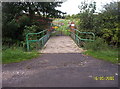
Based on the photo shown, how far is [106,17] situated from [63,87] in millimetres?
6653

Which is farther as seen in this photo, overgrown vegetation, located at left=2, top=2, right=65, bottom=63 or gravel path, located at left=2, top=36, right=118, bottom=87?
overgrown vegetation, located at left=2, top=2, right=65, bottom=63

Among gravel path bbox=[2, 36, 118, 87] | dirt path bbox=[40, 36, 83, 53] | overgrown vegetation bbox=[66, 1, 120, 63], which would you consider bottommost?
gravel path bbox=[2, 36, 118, 87]

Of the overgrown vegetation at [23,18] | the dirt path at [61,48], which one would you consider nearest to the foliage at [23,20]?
the overgrown vegetation at [23,18]

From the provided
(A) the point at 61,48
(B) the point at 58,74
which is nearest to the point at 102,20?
(A) the point at 61,48

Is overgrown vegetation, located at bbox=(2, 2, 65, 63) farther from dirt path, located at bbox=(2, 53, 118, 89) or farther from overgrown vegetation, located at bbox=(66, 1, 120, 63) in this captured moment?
dirt path, located at bbox=(2, 53, 118, 89)

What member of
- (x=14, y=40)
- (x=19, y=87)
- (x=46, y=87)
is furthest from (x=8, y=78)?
(x=14, y=40)

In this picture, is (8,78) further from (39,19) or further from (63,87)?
(39,19)

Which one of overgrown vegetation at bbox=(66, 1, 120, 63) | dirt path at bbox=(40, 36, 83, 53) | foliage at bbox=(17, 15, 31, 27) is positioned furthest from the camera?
foliage at bbox=(17, 15, 31, 27)

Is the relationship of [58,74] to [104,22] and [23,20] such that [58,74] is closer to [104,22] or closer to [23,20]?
[104,22]

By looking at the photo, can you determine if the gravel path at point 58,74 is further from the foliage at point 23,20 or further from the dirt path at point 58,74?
the foliage at point 23,20

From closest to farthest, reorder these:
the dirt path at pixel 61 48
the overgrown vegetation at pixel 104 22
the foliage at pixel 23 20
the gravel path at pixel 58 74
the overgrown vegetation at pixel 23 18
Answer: the gravel path at pixel 58 74, the dirt path at pixel 61 48, the overgrown vegetation at pixel 104 22, the overgrown vegetation at pixel 23 18, the foliage at pixel 23 20

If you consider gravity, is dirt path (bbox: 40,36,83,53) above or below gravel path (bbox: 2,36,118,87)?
above

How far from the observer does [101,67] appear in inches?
162

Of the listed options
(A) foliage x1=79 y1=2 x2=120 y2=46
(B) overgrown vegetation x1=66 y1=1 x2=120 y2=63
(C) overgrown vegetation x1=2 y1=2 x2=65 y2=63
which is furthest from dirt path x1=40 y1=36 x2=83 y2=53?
(C) overgrown vegetation x1=2 y1=2 x2=65 y2=63
